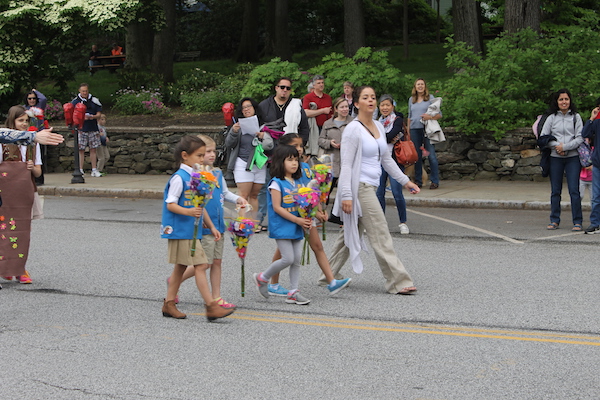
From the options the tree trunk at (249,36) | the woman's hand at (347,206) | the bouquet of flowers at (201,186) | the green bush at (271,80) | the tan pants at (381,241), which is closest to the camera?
the bouquet of flowers at (201,186)

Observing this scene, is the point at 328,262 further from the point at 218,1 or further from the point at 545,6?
the point at 218,1

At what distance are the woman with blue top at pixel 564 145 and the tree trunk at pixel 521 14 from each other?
8839 mm

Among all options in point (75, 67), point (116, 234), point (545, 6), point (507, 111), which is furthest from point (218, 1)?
point (116, 234)

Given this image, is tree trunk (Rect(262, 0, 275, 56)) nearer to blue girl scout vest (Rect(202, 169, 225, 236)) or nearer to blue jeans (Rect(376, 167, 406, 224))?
blue jeans (Rect(376, 167, 406, 224))

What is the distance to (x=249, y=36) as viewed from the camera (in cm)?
3356

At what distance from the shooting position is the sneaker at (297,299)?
746cm

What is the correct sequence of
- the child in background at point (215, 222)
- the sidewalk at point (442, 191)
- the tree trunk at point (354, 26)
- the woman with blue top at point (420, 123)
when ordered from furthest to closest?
the tree trunk at point (354, 26), the woman with blue top at point (420, 123), the sidewalk at point (442, 191), the child in background at point (215, 222)

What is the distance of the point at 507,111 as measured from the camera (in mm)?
16188

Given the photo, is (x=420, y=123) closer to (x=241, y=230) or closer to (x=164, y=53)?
(x=241, y=230)

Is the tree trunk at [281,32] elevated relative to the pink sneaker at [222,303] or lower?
elevated

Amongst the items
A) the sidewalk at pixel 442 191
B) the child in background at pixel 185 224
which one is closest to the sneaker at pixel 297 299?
the child in background at pixel 185 224

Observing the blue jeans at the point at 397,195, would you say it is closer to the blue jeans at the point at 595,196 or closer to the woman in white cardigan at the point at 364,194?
the blue jeans at the point at 595,196

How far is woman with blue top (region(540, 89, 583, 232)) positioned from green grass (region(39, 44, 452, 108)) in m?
13.9

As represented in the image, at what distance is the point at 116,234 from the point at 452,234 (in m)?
4.54
